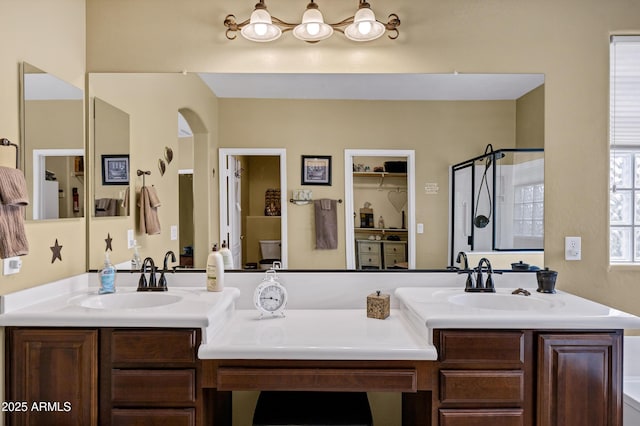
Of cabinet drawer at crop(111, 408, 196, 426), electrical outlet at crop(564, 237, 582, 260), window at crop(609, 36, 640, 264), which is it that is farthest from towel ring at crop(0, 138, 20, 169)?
window at crop(609, 36, 640, 264)

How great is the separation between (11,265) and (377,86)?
184cm

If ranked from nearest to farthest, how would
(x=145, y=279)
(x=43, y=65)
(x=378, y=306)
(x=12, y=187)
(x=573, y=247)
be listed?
1. (x=12, y=187)
2. (x=43, y=65)
3. (x=378, y=306)
4. (x=145, y=279)
5. (x=573, y=247)

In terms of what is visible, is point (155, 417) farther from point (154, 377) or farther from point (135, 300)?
point (135, 300)

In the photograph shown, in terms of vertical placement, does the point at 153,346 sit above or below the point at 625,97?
below

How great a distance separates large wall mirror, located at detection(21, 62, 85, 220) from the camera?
1.75 metres

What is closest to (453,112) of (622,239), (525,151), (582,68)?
(525,151)

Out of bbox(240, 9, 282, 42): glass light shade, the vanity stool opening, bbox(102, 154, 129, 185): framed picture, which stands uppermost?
bbox(240, 9, 282, 42): glass light shade

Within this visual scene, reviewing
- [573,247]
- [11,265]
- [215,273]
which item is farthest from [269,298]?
[573,247]

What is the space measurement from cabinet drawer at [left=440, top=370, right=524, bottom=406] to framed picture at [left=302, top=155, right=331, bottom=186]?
3.62 ft

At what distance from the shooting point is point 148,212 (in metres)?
2.21

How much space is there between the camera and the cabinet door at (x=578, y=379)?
62.6 inches

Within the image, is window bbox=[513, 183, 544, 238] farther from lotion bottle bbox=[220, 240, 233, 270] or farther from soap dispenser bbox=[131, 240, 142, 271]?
soap dispenser bbox=[131, 240, 142, 271]

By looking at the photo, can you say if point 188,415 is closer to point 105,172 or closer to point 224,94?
point 105,172

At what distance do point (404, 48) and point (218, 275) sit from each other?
1.50 metres
